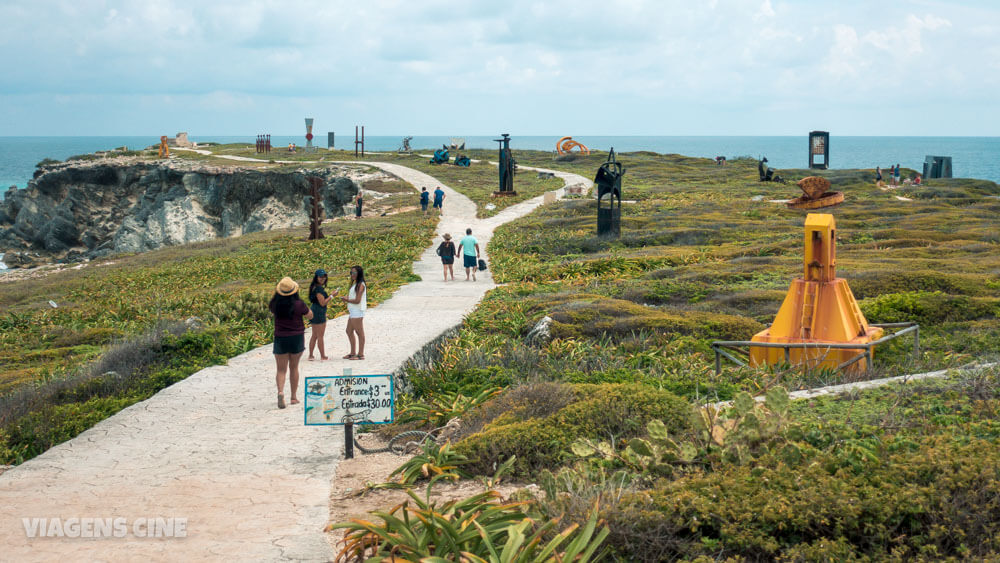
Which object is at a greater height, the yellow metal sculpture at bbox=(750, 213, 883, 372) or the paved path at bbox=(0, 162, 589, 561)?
the yellow metal sculpture at bbox=(750, 213, 883, 372)

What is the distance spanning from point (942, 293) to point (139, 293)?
19.4 metres

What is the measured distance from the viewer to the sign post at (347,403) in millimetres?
7984

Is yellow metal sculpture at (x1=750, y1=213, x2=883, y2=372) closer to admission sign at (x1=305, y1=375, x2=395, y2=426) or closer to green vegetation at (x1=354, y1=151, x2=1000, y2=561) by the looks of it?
green vegetation at (x1=354, y1=151, x2=1000, y2=561)

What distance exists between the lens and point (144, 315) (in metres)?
18.7

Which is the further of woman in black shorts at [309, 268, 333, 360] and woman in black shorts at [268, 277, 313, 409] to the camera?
woman in black shorts at [309, 268, 333, 360]

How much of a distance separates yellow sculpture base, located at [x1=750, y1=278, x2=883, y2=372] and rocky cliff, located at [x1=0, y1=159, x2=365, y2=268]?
41.6 meters

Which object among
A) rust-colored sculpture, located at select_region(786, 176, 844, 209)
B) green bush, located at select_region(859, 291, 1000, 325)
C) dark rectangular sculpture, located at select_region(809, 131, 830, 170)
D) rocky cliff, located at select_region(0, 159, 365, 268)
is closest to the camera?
rust-colored sculpture, located at select_region(786, 176, 844, 209)

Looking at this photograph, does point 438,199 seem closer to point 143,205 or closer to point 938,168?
point 143,205

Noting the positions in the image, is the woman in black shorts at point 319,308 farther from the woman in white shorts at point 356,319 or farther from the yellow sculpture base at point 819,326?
the yellow sculpture base at point 819,326

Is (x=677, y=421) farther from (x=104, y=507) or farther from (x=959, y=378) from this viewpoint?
(x=104, y=507)

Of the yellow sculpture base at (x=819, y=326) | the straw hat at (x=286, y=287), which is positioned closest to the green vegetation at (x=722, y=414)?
the yellow sculpture base at (x=819, y=326)

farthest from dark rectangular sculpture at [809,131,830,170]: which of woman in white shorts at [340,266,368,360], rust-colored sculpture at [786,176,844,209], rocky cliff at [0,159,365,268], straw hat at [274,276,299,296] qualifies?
straw hat at [274,276,299,296]

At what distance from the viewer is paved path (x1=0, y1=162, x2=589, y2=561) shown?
6023 millimetres

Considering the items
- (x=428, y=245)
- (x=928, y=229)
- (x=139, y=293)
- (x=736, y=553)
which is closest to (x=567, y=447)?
(x=736, y=553)
